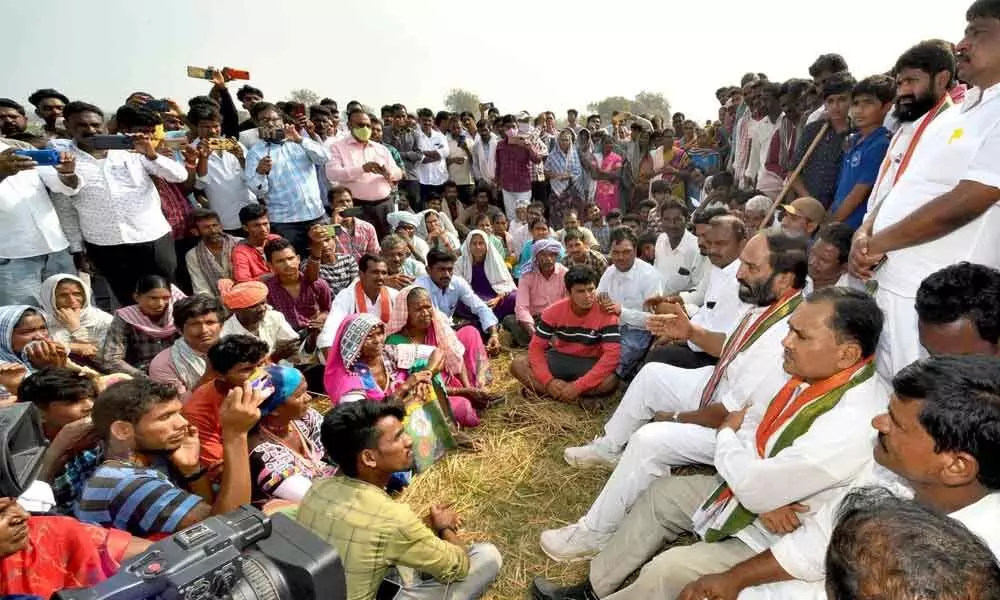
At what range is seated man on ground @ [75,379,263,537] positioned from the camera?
232 centimetres

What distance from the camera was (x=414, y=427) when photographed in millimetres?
3975

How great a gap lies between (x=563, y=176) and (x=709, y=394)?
25.2 ft

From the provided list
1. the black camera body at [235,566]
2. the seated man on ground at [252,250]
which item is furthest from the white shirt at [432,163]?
the black camera body at [235,566]

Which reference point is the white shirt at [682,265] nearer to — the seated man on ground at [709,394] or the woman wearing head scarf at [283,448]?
the seated man on ground at [709,394]

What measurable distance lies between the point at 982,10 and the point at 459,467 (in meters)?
3.70

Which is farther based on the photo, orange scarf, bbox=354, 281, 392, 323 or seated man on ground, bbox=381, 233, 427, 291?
seated man on ground, bbox=381, 233, 427, 291

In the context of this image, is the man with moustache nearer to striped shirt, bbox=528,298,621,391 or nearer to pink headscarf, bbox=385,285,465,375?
striped shirt, bbox=528,298,621,391

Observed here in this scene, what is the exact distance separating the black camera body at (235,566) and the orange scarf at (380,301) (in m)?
3.38

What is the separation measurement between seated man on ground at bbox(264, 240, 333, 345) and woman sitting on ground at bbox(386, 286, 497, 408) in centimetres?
116

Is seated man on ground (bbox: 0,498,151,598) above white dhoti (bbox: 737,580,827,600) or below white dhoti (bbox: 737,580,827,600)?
above

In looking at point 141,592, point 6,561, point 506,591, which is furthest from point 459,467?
point 141,592

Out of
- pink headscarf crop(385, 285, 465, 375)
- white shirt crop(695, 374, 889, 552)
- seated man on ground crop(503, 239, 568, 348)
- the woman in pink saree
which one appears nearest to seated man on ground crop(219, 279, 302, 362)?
pink headscarf crop(385, 285, 465, 375)

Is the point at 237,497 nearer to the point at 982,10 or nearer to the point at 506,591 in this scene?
the point at 506,591

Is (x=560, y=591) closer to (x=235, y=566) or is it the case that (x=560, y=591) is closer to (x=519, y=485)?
(x=519, y=485)
